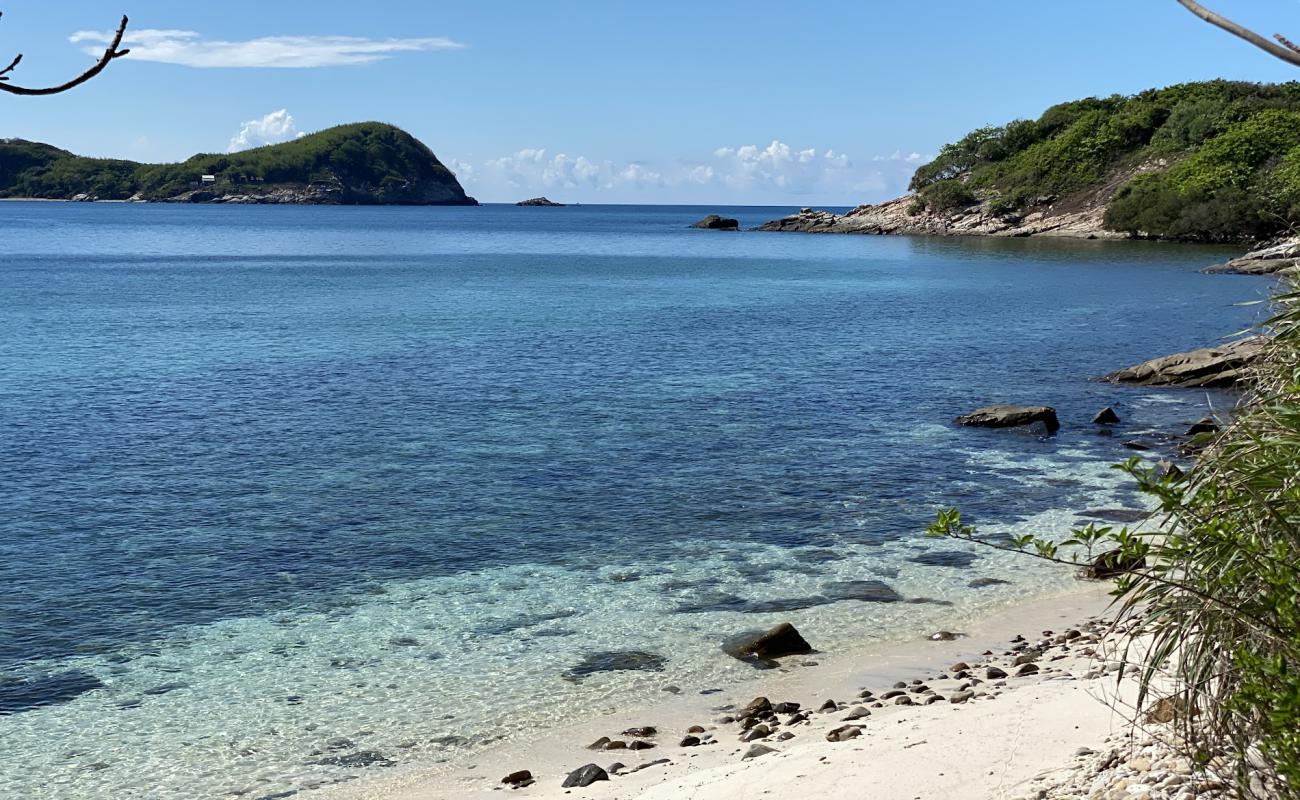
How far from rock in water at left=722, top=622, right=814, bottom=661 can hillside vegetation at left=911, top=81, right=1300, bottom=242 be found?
300 feet

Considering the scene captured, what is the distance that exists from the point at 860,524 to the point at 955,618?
5691 mm

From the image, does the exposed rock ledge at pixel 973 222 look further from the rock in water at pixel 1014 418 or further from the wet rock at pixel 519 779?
the wet rock at pixel 519 779

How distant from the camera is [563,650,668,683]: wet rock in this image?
1769cm

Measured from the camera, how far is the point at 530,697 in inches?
663

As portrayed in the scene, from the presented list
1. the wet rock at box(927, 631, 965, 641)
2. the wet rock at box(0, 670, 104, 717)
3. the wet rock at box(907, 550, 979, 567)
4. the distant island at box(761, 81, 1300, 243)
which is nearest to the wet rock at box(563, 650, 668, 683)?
the wet rock at box(927, 631, 965, 641)

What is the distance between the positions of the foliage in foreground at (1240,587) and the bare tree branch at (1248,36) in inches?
143

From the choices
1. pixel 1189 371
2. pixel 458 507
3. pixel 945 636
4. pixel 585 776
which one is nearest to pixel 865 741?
pixel 585 776

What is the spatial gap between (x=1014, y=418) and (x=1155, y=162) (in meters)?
123

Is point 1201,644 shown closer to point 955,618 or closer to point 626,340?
point 955,618

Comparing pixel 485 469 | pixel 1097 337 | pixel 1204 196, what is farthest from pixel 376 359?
pixel 1204 196

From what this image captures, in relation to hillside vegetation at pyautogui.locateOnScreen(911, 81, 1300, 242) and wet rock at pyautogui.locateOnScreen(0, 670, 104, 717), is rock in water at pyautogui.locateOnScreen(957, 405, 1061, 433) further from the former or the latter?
hillside vegetation at pyautogui.locateOnScreen(911, 81, 1300, 242)

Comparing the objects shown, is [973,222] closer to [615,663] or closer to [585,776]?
[615,663]

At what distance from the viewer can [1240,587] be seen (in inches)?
318

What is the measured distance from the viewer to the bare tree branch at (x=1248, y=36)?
490 cm
